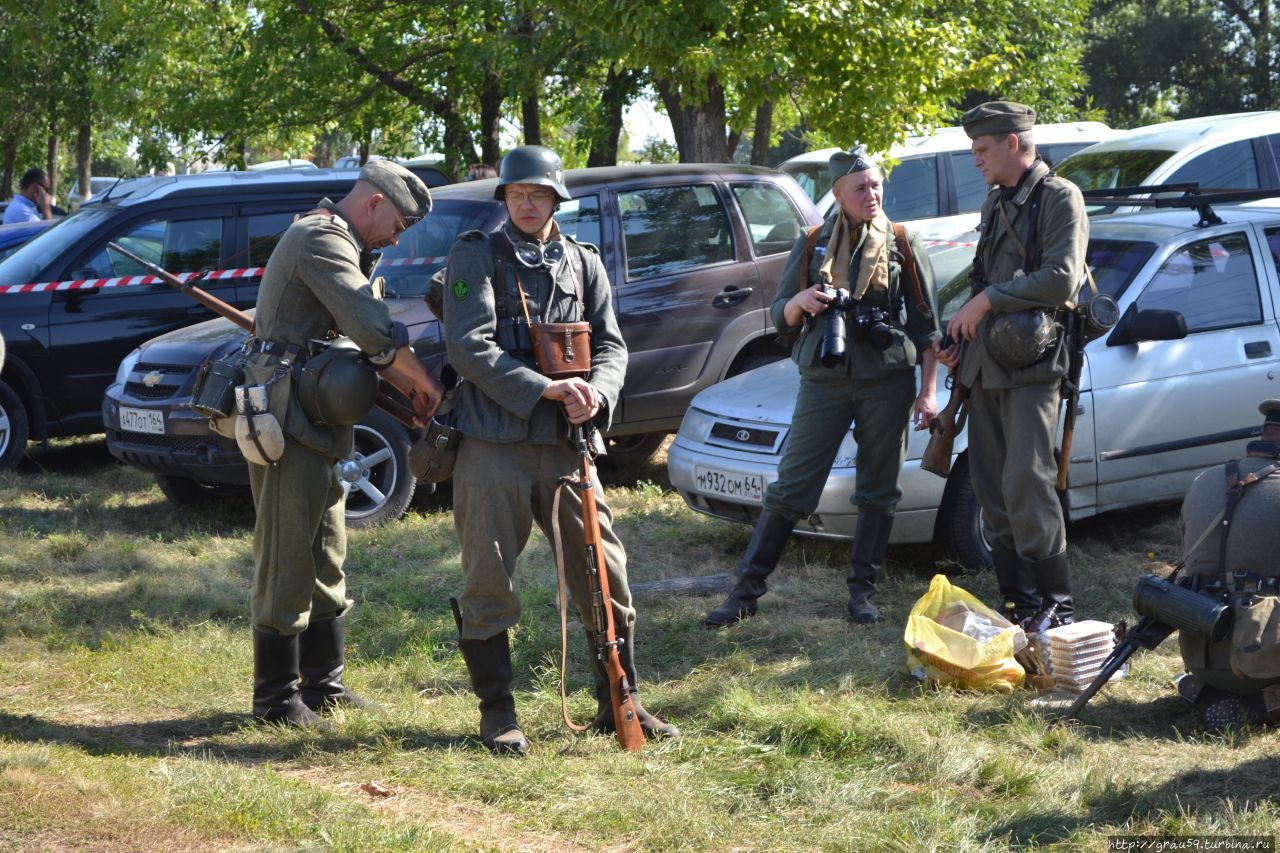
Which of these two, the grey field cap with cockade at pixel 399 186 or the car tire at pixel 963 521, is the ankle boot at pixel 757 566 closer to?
the car tire at pixel 963 521

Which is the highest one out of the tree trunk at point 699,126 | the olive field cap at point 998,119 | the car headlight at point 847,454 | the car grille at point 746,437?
the tree trunk at point 699,126

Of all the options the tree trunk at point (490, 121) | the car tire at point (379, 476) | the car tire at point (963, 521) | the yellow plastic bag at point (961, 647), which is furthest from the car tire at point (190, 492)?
the tree trunk at point (490, 121)

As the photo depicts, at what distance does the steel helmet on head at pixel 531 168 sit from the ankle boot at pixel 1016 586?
7.51ft

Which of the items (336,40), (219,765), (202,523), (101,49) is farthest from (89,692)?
(101,49)

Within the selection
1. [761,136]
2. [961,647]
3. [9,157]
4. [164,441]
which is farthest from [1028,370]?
[9,157]

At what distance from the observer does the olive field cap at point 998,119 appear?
514 cm

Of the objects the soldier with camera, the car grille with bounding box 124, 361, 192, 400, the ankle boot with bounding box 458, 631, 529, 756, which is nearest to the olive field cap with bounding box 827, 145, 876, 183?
the soldier with camera

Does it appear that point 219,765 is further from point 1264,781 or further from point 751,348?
point 751,348

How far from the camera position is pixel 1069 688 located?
4.89 meters

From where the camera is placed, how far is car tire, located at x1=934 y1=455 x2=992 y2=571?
623 cm

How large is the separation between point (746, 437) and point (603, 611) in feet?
7.67

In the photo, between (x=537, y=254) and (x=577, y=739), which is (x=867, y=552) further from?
(x=537, y=254)

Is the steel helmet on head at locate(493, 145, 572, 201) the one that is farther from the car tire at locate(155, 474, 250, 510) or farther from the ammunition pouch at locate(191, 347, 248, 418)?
the car tire at locate(155, 474, 250, 510)

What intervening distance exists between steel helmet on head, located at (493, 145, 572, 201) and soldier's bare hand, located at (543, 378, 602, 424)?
0.57 meters
